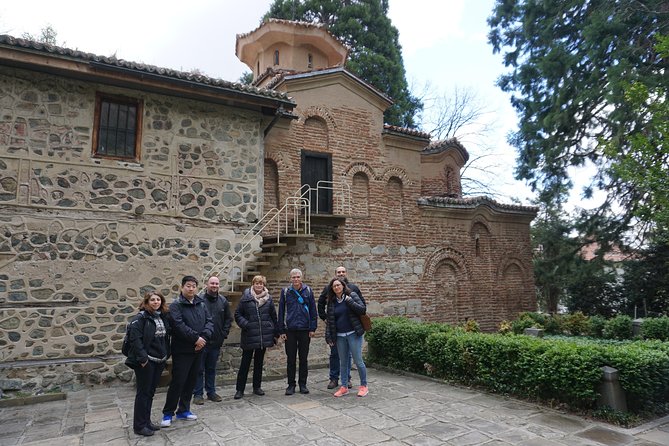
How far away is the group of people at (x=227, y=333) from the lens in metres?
5.10

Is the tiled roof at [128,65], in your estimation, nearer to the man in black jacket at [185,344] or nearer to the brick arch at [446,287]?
the man in black jacket at [185,344]

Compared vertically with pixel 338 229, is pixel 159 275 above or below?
below

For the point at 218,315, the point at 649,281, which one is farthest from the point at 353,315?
the point at 649,281

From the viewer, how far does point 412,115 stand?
21.2 metres

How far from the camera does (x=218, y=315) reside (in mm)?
6301

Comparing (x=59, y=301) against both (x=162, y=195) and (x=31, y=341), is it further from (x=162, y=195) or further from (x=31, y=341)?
(x=162, y=195)

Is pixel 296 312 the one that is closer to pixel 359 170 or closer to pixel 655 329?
pixel 359 170

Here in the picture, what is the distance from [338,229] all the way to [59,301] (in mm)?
6441

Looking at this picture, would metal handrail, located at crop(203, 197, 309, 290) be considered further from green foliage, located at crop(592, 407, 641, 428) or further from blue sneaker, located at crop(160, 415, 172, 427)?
green foliage, located at crop(592, 407, 641, 428)

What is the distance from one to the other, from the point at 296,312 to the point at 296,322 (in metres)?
0.15

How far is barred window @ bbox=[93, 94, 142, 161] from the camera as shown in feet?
27.9

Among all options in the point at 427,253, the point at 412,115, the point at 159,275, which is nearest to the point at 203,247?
the point at 159,275

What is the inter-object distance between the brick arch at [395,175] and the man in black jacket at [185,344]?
820 centimetres

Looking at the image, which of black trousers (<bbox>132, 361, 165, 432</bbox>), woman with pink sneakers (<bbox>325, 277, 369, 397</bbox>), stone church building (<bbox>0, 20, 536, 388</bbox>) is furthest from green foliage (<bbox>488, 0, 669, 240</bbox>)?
black trousers (<bbox>132, 361, 165, 432</bbox>)
